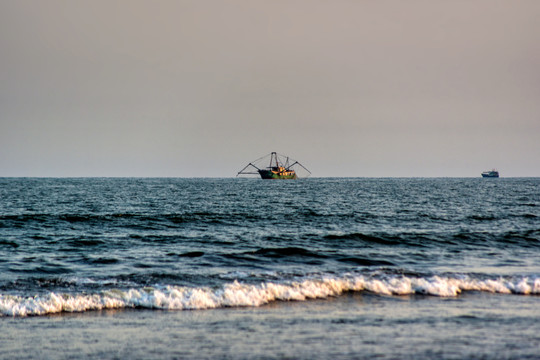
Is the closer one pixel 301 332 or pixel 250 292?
pixel 301 332

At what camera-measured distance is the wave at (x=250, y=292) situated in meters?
13.7

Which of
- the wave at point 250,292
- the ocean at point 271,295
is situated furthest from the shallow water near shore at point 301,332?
the wave at point 250,292

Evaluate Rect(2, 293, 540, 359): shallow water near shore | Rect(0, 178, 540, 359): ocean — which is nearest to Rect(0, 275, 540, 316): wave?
Rect(0, 178, 540, 359): ocean

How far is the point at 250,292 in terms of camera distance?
1496 centimetres

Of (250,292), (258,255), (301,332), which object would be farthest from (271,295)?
(258,255)

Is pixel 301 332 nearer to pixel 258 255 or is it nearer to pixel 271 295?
pixel 271 295

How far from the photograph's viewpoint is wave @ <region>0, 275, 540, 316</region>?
1374 cm

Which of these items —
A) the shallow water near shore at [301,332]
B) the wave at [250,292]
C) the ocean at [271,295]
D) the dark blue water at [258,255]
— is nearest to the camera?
the shallow water near shore at [301,332]

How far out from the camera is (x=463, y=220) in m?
38.8

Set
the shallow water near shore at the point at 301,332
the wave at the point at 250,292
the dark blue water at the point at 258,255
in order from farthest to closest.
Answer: the dark blue water at the point at 258,255
the wave at the point at 250,292
the shallow water near shore at the point at 301,332

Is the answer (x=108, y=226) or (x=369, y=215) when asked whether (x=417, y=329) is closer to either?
(x=108, y=226)

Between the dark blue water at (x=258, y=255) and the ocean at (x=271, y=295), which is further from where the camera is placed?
the dark blue water at (x=258, y=255)

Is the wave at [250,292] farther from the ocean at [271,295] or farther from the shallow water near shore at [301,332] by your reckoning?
the shallow water near shore at [301,332]

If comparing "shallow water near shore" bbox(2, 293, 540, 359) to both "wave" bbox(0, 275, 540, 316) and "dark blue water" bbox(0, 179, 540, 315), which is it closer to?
"wave" bbox(0, 275, 540, 316)
